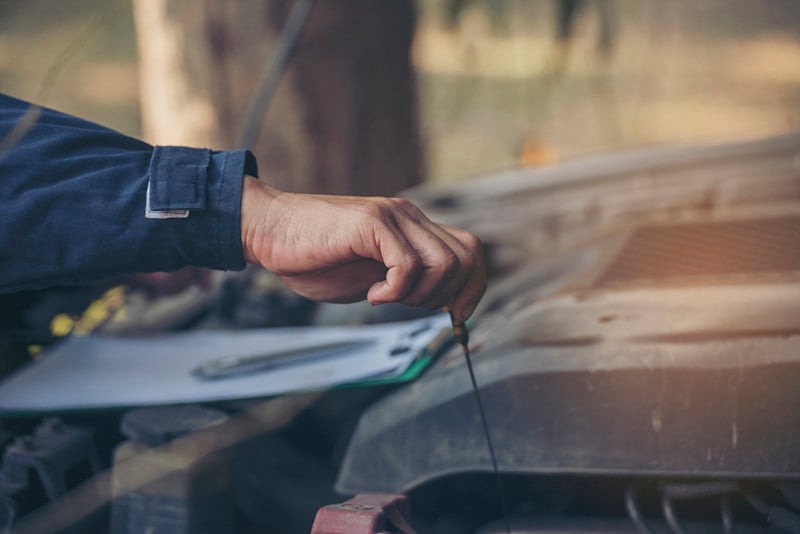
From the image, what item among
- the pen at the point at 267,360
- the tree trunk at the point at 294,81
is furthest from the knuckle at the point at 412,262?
the tree trunk at the point at 294,81

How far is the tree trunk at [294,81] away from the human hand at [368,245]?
2081 millimetres

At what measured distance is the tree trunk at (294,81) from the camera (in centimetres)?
287

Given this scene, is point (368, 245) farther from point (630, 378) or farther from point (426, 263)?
point (630, 378)

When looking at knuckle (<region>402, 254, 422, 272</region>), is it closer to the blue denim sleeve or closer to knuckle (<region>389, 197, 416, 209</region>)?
knuckle (<region>389, 197, 416, 209</region>)

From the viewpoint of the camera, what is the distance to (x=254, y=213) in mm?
835

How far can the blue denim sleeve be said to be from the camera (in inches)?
32.1

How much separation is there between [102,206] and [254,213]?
5.7 inches

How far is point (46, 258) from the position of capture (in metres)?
0.82

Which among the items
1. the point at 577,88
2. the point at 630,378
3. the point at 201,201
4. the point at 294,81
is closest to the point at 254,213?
the point at 201,201

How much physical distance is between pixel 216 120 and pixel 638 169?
161 centimetres

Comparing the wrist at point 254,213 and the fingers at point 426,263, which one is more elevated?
the wrist at point 254,213

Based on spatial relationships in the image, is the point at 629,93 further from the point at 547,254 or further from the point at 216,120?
the point at 547,254

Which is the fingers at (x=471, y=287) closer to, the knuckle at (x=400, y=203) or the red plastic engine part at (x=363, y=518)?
the knuckle at (x=400, y=203)

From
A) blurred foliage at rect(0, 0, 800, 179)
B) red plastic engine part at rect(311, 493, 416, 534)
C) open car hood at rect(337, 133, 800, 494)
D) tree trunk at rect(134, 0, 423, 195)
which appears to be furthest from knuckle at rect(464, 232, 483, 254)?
blurred foliage at rect(0, 0, 800, 179)
